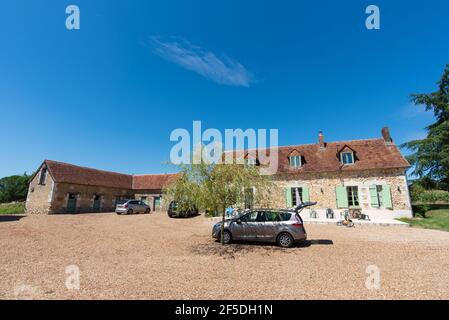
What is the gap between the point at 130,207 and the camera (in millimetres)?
21484

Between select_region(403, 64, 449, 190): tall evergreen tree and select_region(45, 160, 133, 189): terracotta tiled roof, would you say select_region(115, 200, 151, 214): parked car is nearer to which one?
select_region(45, 160, 133, 189): terracotta tiled roof

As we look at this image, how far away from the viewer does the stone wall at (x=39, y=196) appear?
815 inches

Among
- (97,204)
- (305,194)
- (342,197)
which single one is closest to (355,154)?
(342,197)

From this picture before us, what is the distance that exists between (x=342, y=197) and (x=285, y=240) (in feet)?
35.3

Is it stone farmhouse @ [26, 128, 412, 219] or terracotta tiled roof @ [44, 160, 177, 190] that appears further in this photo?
terracotta tiled roof @ [44, 160, 177, 190]

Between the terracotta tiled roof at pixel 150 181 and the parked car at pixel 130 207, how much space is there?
4662mm

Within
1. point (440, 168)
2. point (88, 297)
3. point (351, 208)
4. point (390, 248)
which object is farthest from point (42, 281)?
point (440, 168)

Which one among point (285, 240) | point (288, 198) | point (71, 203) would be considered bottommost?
point (285, 240)

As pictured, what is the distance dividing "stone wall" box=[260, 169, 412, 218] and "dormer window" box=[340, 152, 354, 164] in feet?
3.76

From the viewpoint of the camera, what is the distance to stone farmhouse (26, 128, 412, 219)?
15688 mm

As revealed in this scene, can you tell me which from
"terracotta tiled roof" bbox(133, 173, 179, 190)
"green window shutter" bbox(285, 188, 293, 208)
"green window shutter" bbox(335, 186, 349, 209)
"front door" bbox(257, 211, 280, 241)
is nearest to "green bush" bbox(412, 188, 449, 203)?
"green window shutter" bbox(335, 186, 349, 209)

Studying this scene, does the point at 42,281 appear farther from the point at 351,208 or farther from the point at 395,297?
the point at 351,208

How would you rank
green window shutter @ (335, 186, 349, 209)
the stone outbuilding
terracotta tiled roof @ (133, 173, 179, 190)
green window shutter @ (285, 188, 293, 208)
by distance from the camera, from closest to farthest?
green window shutter @ (335, 186, 349, 209) < green window shutter @ (285, 188, 293, 208) < the stone outbuilding < terracotta tiled roof @ (133, 173, 179, 190)

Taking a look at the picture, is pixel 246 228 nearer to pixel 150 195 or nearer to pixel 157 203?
pixel 157 203
